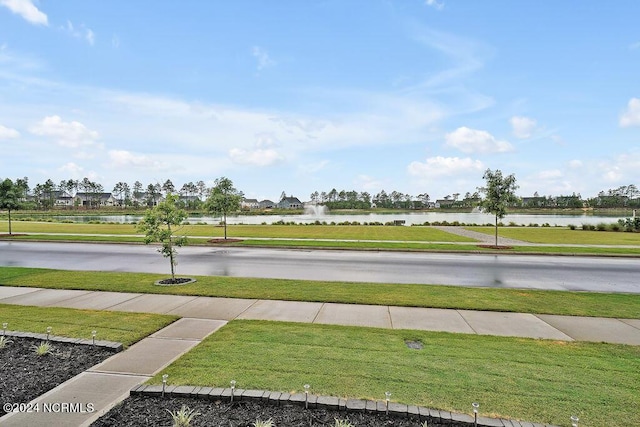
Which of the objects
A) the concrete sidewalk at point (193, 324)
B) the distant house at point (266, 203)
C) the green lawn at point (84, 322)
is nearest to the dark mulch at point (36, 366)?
the concrete sidewalk at point (193, 324)

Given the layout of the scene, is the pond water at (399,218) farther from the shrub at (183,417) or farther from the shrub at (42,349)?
the shrub at (183,417)

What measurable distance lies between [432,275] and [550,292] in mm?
3662

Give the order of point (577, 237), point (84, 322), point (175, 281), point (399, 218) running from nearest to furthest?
point (84, 322), point (175, 281), point (577, 237), point (399, 218)

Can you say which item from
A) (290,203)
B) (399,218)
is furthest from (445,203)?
(399,218)

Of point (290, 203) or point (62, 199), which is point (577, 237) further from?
point (62, 199)

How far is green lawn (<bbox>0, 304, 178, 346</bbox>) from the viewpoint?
6.30m

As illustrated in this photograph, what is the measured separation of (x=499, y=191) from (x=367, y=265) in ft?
43.1

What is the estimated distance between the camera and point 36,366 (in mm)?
5008

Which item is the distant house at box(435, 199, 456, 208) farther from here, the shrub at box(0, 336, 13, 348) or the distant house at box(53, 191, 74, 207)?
the distant house at box(53, 191, 74, 207)

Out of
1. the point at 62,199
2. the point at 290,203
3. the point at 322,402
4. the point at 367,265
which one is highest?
the point at 62,199

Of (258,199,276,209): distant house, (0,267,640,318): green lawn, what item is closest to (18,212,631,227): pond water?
(0,267,640,318): green lawn

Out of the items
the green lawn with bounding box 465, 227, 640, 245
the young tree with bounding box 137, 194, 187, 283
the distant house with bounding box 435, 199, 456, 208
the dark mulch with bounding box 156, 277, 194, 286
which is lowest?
the green lawn with bounding box 465, 227, 640, 245

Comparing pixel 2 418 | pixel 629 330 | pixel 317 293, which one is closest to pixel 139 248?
pixel 317 293

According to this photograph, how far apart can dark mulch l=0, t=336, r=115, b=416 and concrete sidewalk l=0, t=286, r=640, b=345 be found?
86.1 inches
